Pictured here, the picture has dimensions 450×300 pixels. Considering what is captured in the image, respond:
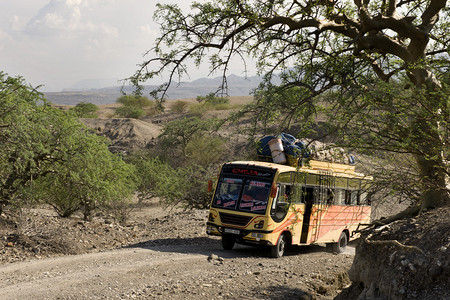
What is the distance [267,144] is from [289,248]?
4309 millimetres

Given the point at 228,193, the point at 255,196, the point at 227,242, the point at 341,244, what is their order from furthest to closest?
the point at 341,244
the point at 227,242
the point at 228,193
the point at 255,196

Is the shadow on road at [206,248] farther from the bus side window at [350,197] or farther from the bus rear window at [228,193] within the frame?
the bus side window at [350,197]

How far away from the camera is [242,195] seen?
15.3 m

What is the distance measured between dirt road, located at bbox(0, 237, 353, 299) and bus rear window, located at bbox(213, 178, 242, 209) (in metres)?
1.47

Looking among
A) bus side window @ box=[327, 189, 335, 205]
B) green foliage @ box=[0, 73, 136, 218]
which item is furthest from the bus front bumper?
green foliage @ box=[0, 73, 136, 218]

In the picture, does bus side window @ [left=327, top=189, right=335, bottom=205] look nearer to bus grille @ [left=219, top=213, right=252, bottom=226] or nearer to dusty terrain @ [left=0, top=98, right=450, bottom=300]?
dusty terrain @ [left=0, top=98, right=450, bottom=300]

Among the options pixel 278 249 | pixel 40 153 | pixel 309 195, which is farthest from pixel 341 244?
pixel 40 153

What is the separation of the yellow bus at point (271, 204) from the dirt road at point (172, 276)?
0.71 meters

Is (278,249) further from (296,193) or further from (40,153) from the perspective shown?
(40,153)

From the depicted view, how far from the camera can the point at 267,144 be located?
16.2 meters

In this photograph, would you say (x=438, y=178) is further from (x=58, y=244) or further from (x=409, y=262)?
(x=58, y=244)

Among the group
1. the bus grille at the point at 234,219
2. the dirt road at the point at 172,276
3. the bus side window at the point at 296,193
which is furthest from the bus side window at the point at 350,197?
the bus grille at the point at 234,219

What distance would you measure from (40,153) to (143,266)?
20.0 ft

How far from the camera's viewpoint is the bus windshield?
1494 centimetres
